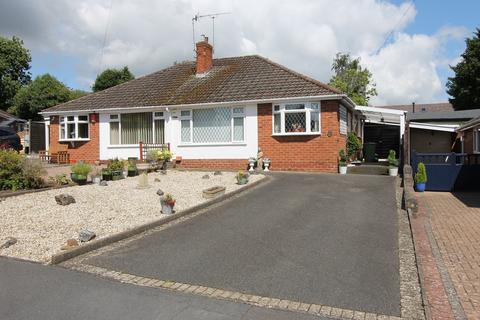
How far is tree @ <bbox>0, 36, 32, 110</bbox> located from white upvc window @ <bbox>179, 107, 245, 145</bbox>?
3257 cm

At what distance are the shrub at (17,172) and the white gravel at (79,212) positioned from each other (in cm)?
71

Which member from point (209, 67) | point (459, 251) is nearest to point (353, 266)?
point (459, 251)

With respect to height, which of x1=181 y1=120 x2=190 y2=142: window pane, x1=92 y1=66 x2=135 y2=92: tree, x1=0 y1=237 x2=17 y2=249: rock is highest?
x1=92 y1=66 x2=135 y2=92: tree

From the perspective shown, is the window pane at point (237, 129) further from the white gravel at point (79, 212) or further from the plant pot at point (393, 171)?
the plant pot at point (393, 171)

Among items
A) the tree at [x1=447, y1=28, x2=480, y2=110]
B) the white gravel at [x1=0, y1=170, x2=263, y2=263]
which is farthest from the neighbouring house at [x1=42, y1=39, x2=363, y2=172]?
the tree at [x1=447, y1=28, x2=480, y2=110]

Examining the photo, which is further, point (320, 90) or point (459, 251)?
point (320, 90)

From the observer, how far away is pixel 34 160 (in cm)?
1245

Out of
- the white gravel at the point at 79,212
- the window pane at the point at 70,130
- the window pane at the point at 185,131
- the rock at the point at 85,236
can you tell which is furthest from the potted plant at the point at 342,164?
the window pane at the point at 70,130

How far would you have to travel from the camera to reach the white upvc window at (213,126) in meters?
18.7

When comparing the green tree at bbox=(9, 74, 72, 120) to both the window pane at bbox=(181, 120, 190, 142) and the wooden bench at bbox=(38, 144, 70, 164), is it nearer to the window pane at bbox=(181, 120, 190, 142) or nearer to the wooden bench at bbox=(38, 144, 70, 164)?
the wooden bench at bbox=(38, 144, 70, 164)

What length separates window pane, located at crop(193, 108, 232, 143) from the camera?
18.9 m

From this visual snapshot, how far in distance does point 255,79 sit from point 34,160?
10526mm

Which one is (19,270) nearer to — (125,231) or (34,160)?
(125,231)

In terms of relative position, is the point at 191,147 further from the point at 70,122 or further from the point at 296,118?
the point at 70,122
